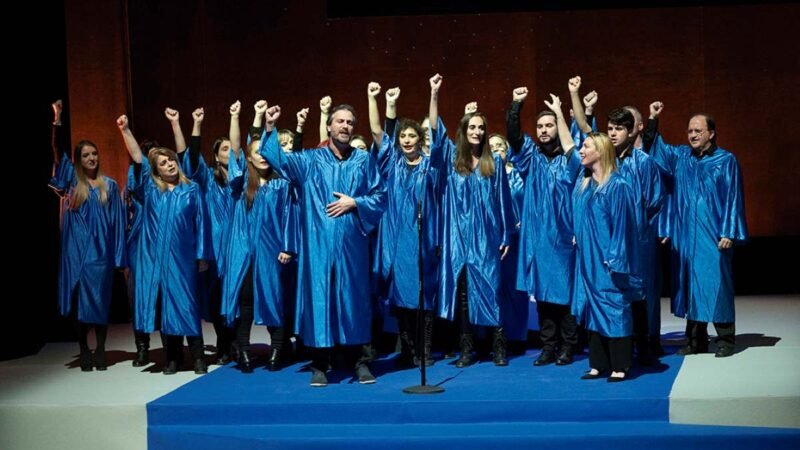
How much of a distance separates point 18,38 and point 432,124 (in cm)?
321

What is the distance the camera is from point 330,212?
18.5 ft

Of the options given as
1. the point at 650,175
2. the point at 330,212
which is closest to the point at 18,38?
the point at 330,212

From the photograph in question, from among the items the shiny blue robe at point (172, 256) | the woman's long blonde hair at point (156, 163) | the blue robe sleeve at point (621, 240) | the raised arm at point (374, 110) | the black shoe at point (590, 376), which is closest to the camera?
the blue robe sleeve at point (621, 240)

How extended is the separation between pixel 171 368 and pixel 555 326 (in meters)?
2.31

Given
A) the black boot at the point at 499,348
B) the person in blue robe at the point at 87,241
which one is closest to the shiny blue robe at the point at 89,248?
the person in blue robe at the point at 87,241

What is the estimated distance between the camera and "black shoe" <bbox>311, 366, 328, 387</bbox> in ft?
18.5

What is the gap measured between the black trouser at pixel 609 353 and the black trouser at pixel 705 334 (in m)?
0.94

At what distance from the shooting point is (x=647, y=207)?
19.5ft

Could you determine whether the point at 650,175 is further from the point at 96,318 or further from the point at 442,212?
the point at 96,318

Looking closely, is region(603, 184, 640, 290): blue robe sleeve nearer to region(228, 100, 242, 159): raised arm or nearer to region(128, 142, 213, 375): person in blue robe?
region(228, 100, 242, 159): raised arm

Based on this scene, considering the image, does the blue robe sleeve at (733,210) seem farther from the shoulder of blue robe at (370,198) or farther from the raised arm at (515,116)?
the shoulder of blue robe at (370,198)

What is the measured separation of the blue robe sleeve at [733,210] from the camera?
6.11 meters

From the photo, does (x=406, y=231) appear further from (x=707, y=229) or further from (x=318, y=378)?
(x=707, y=229)

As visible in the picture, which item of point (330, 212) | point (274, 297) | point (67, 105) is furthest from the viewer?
point (67, 105)
